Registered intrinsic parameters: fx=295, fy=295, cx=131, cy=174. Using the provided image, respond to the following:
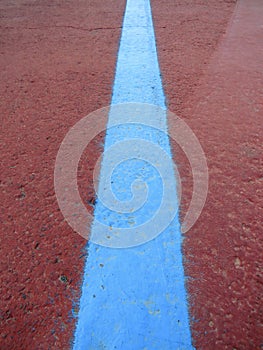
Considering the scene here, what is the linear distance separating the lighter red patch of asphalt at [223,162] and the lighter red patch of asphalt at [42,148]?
55 cm

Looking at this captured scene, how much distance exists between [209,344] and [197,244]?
17.3 inches

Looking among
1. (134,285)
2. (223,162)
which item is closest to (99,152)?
(223,162)

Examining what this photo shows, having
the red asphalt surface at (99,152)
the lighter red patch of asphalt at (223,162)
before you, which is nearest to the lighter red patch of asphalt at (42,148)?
the red asphalt surface at (99,152)

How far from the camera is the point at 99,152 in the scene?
6.49 feet

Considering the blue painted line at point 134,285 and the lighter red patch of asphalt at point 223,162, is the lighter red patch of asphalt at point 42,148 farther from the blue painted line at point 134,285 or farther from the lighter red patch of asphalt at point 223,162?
the lighter red patch of asphalt at point 223,162

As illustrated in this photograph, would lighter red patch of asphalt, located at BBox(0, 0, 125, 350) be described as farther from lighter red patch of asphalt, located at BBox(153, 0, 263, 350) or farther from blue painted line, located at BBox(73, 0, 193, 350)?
lighter red patch of asphalt, located at BBox(153, 0, 263, 350)

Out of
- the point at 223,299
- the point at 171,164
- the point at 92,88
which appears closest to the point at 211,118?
the point at 171,164

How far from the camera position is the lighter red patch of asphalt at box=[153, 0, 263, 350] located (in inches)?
47.2

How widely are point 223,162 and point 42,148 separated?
121 cm

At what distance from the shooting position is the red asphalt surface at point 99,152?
1.23 meters

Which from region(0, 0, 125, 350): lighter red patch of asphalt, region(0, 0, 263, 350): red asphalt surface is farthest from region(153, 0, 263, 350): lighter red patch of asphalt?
region(0, 0, 125, 350): lighter red patch of asphalt

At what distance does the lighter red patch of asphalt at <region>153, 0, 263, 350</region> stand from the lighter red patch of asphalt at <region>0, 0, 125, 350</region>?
546 millimetres

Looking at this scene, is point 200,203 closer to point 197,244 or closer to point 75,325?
point 197,244

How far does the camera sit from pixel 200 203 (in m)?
1.61
